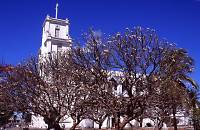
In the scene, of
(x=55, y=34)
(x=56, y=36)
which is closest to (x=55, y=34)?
(x=55, y=34)

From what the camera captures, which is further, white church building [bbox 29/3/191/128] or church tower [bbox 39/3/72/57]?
church tower [bbox 39/3/72/57]

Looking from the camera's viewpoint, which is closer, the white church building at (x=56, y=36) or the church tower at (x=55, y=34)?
the white church building at (x=56, y=36)

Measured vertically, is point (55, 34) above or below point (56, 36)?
above

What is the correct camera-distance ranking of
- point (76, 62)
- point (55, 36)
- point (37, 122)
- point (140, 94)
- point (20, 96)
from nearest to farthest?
point (140, 94) → point (76, 62) → point (20, 96) → point (37, 122) → point (55, 36)

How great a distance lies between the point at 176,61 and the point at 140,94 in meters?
3.70

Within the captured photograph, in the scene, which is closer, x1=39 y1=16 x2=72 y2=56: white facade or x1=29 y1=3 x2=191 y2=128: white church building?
x1=29 y1=3 x2=191 y2=128: white church building

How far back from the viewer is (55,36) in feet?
207

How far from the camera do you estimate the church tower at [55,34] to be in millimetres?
61253

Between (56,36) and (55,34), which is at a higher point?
(55,34)

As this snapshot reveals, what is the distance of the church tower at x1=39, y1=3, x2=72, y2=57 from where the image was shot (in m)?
61.3

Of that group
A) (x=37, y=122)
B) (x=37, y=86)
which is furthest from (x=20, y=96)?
(x=37, y=122)

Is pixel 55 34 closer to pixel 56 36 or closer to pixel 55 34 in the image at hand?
pixel 55 34

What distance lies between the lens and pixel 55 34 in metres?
63.2

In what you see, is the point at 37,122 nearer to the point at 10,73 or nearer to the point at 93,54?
the point at 10,73
